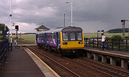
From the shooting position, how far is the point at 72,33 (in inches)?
649

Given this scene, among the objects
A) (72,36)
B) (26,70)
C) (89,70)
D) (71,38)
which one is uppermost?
(72,36)

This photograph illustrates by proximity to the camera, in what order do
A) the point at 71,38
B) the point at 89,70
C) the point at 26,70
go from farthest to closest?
the point at 71,38 → the point at 89,70 → the point at 26,70

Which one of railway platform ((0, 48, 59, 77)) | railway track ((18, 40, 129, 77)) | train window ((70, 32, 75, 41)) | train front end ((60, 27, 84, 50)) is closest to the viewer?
railway platform ((0, 48, 59, 77))

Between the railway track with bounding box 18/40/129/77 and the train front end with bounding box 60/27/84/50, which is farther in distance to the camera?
the train front end with bounding box 60/27/84/50

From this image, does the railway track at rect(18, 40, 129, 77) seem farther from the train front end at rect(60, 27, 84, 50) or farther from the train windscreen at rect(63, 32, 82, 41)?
the train windscreen at rect(63, 32, 82, 41)

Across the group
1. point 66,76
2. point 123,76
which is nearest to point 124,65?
point 123,76

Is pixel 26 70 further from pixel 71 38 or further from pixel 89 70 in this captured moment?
pixel 71 38

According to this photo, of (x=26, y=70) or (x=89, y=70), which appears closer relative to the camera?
(x=26, y=70)

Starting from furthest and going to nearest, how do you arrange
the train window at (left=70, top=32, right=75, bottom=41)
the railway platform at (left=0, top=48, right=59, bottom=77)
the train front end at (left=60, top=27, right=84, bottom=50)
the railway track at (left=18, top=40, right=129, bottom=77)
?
the train window at (left=70, top=32, right=75, bottom=41) → the train front end at (left=60, top=27, right=84, bottom=50) → the railway track at (left=18, top=40, right=129, bottom=77) → the railway platform at (left=0, top=48, right=59, bottom=77)

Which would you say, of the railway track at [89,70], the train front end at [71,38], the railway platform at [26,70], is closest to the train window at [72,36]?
the train front end at [71,38]

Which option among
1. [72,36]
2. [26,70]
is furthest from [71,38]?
[26,70]

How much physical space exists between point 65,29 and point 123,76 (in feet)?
27.3

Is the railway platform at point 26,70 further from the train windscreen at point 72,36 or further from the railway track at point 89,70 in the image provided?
the train windscreen at point 72,36

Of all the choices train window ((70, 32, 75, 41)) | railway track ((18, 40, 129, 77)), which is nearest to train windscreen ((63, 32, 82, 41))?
train window ((70, 32, 75, 41))
